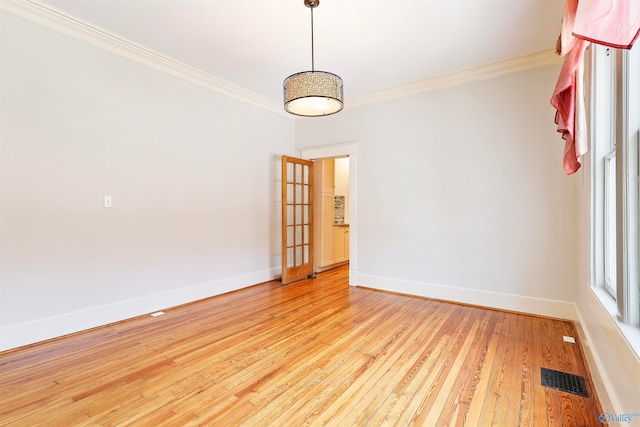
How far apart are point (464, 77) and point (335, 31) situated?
1811 mm

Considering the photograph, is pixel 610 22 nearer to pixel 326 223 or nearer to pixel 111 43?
pixel 111 43

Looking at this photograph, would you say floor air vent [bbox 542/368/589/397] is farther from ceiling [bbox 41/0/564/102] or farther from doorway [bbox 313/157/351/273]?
doorway [bbox 313/157/351/273]

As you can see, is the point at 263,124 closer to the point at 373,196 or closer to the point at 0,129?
the point at 373,196

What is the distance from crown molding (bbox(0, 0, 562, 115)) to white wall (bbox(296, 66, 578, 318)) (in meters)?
0.10

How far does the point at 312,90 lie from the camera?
2.21 meters

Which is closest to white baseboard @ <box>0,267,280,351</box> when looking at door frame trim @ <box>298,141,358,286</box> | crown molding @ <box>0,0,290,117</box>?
door frame trim @ <box>298,141,358,286</box>

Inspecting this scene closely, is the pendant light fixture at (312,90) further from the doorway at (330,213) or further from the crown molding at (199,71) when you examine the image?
the doorway at (330,213)

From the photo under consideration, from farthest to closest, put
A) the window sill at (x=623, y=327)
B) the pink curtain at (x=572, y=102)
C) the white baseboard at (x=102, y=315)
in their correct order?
1. the white baseboard at (x=102, y=315)
2. the pink curtain at (x=572, y=102)
3. the window sill at (x=623, y=327)

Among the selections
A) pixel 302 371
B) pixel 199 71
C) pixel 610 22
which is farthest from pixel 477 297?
pixel 199 71

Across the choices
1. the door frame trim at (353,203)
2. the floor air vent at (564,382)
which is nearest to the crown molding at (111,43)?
the door frame trim at (353,203)

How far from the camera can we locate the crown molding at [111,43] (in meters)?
2.46

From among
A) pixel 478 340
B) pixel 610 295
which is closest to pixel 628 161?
pixel 610 295

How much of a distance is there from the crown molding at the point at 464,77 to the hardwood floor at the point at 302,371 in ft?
9.00

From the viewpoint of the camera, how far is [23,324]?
246cm
